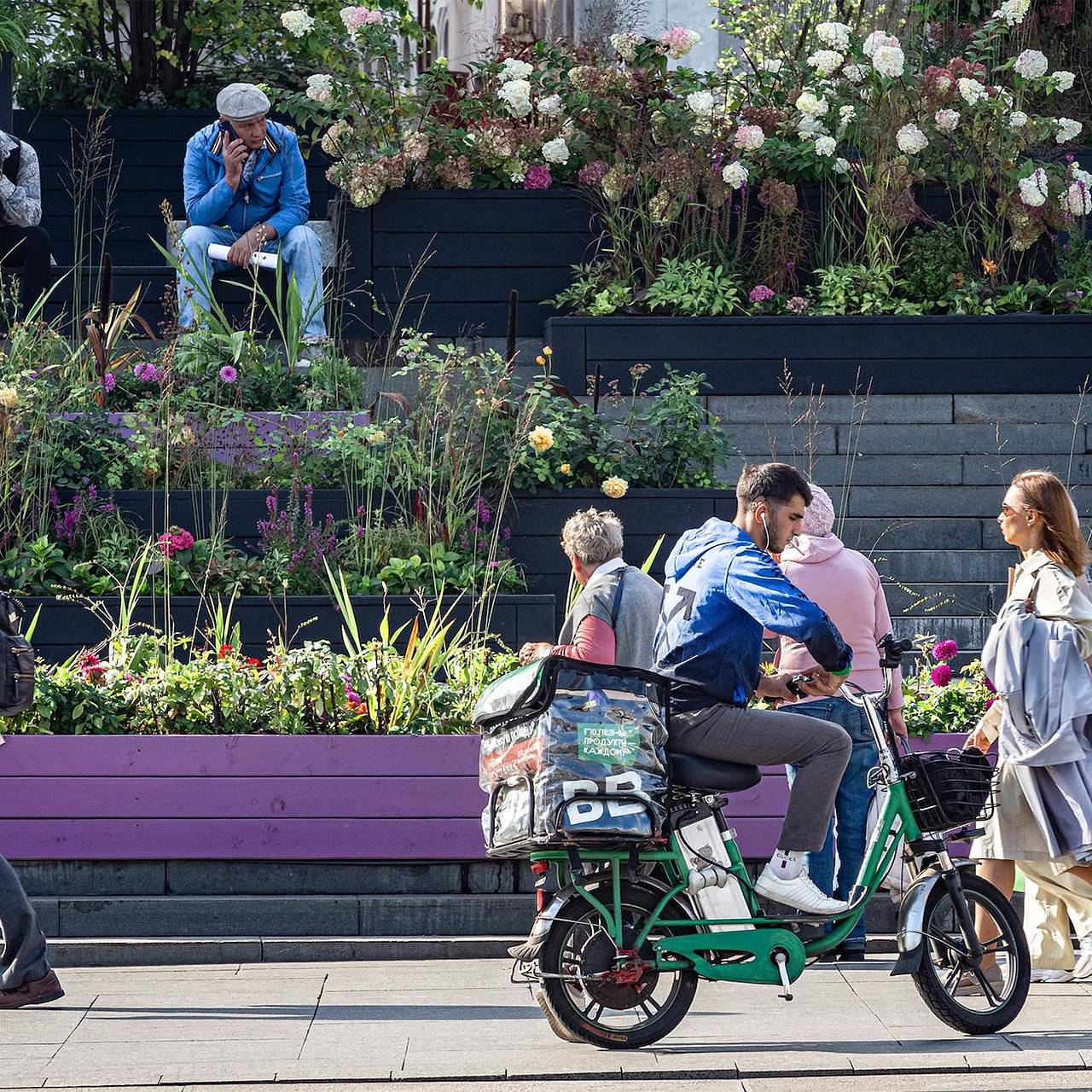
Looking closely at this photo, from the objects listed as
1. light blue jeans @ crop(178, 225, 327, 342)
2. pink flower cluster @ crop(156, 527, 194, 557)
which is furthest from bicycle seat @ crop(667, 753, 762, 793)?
light blue jeans @ crop(178, 225, 327, 342)

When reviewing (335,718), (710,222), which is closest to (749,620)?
(335,718)

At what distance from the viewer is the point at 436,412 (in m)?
8.85

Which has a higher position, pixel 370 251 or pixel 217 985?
pixel 370 251

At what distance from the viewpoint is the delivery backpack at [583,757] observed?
15.5 ft

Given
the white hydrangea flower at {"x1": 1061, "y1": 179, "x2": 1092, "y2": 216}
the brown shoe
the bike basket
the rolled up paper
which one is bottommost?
the brown shoe

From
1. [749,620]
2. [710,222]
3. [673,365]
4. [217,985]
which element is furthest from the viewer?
[710,222]

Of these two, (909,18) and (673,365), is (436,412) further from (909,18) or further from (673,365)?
(909,18)

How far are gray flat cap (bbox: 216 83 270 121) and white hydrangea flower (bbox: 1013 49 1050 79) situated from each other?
4.92 m

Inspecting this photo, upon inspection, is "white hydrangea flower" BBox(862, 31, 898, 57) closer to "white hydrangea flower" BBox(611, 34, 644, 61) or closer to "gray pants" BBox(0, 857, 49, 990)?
"white hydrangea flower" BBox(611, 34, 644, 61)

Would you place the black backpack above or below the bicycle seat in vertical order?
above

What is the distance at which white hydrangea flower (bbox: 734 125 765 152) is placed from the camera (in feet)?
35.8

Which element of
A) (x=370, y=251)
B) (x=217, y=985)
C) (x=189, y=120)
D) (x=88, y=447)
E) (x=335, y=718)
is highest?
(x=189, y=120)

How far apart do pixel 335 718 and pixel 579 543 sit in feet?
4.07

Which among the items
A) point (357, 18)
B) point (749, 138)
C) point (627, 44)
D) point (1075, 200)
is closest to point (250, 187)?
point (357, 18)
